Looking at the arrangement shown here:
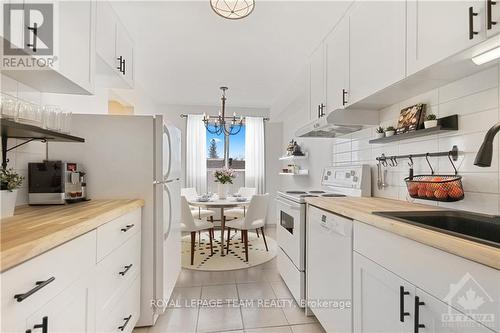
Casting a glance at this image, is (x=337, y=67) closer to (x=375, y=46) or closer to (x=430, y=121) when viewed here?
(x=375, y=46)

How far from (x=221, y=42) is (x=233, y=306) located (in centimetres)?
258

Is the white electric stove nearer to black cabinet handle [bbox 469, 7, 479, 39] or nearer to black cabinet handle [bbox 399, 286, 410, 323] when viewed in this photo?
black cabinet handle [bbox 399, 286, 410, 323]

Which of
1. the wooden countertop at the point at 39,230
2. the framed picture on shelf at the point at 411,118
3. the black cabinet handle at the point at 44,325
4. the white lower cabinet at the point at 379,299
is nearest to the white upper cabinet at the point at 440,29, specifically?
the framed picture on shelf at the point at 411,118

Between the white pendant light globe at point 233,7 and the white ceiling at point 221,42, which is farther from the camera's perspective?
the white ceiling at point 221,42

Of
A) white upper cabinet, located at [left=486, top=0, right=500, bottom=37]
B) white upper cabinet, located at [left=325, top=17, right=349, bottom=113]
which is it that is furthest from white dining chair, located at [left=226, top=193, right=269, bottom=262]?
white upper cabinet, located at [left=486, top=0, right=500, bottom=37]

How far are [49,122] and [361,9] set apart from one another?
7.05 feet

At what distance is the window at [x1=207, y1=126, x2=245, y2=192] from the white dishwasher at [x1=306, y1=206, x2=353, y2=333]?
12.1ft

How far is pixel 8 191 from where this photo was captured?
120 cm

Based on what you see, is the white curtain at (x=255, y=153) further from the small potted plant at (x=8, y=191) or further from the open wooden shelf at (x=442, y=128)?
the small potted plant at (x=8, y=191)

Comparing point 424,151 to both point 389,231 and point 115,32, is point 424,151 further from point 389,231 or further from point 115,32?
point 115,32

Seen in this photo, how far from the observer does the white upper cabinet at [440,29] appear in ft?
3.29

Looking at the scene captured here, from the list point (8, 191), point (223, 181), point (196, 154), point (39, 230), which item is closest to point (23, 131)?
point (8, 191)

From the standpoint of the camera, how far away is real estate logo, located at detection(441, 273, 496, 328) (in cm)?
73

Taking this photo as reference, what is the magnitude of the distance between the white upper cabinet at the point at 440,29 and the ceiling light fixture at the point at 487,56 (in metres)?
0.12
